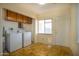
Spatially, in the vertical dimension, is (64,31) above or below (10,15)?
below

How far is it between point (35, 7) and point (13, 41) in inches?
25.8

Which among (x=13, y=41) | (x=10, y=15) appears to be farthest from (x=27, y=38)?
(x=10, y=15)

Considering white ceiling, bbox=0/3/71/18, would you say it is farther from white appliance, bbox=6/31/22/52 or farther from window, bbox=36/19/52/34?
white appliance, bbox=6/31/22/52

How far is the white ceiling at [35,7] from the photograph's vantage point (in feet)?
5.29

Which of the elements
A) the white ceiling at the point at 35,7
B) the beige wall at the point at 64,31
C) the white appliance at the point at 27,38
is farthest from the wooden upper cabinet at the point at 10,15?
the beige wall at the point at 64,31

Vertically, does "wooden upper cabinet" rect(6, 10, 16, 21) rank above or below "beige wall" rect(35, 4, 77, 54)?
above

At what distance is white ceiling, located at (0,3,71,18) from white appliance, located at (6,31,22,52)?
39 centimetres

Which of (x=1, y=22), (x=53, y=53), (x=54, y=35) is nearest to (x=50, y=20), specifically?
(x=54, y=35)

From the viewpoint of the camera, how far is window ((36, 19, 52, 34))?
5.58 ft

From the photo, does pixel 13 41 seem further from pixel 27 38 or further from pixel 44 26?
pixel 44 26

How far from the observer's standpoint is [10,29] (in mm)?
1591

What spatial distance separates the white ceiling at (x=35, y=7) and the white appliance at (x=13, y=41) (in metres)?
0.39

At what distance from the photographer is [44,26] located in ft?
5.74

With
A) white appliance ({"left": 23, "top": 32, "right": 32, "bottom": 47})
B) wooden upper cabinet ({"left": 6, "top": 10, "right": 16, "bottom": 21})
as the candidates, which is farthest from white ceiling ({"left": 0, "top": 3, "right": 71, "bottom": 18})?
white appliance ({"left": 23, "top": 32, "right": 32, "bottom": 47})
